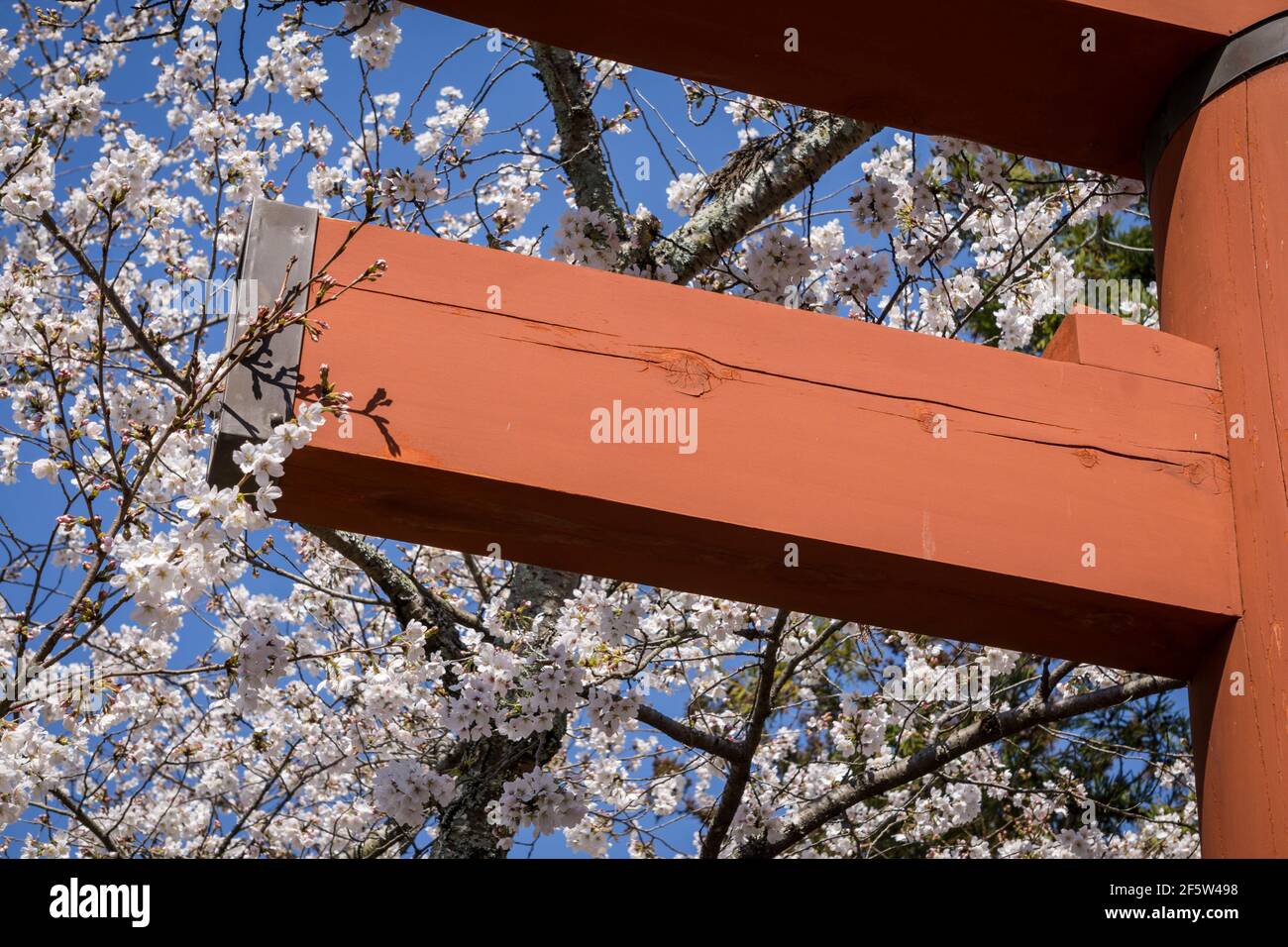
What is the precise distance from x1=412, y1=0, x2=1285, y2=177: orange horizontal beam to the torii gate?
3.6 inches

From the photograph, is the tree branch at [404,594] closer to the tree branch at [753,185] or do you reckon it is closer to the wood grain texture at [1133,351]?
the tree branch at [753,185]

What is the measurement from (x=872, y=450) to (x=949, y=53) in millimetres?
648

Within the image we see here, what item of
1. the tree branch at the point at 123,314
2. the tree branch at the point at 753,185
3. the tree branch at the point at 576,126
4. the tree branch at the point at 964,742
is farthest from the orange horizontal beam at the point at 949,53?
the tree branch at the point at 576,126

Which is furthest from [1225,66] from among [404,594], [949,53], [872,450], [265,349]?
[404,594]

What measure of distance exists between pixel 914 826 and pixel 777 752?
702mm

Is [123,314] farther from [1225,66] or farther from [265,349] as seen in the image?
[1225,66]

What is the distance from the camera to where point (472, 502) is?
1.29m

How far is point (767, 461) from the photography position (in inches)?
51.9

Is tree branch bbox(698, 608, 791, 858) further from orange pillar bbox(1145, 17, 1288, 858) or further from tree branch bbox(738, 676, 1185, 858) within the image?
orange pillar bbox(1145, 17, 1288, 858)

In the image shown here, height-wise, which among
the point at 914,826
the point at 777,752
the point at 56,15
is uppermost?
the point at 56,15

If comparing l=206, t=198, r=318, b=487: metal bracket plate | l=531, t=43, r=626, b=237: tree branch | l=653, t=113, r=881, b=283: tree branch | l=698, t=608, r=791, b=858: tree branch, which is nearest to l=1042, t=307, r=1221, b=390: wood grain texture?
l=206, t=198, r=318, b=487: metal bracket plate

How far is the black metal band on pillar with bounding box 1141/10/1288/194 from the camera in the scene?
1.58m

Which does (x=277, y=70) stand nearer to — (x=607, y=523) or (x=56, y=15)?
(x=56, y=15)
